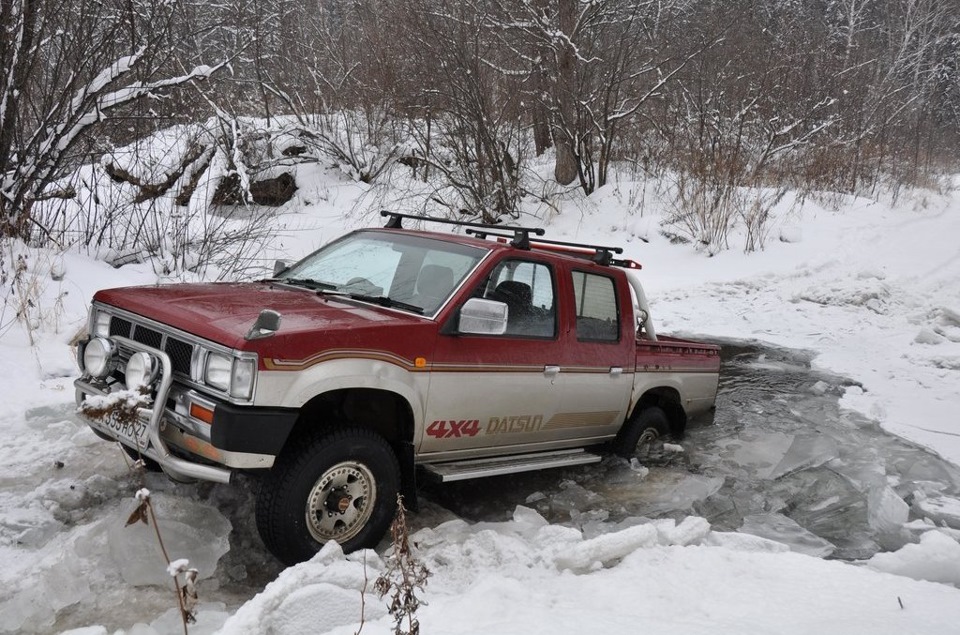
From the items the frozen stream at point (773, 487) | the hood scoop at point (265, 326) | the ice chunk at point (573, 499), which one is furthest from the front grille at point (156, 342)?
the ice chunk at point (573, 499)

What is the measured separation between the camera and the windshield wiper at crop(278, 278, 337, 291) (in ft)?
15.9

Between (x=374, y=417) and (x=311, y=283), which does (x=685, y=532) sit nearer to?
(x=374, y=417)

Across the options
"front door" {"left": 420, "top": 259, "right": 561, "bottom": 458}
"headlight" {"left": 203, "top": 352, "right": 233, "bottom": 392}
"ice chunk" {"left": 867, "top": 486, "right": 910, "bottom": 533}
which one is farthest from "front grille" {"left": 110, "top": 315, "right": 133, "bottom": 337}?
"ice chunk" {"left": 867, "top": 486, "right": 910, "bottom": 533}

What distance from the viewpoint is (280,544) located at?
12.1 ft

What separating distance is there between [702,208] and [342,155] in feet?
28.2

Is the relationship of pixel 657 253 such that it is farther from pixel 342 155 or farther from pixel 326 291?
pixel 326 291

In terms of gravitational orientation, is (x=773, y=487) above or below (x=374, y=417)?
below

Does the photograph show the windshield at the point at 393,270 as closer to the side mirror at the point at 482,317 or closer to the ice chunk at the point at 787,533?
the side mirror at the point at 482,317

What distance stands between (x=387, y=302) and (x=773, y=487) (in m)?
3.29

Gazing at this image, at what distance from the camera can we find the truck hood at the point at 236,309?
146 inches

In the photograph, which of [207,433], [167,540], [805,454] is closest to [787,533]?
[805,454]

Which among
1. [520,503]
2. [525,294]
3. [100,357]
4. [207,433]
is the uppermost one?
[525,294]

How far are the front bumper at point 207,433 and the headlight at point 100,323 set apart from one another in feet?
2.59

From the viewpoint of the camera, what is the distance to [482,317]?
170 inches
